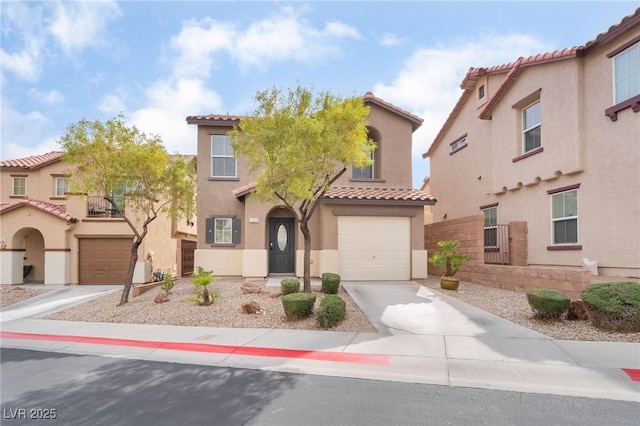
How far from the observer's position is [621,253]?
10.2 metres

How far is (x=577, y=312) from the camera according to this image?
344 inches

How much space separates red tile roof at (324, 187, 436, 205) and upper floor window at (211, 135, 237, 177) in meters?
4.60

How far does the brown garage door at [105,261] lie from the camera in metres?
18.5

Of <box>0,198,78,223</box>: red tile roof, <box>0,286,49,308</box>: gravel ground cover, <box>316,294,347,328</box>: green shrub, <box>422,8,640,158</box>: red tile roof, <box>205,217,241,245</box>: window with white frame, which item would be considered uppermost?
<box>422,8,640,158</box>: red tile roof

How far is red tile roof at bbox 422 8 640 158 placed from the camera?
33.8ft

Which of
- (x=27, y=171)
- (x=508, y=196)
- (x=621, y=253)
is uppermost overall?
(x=27, y=171)

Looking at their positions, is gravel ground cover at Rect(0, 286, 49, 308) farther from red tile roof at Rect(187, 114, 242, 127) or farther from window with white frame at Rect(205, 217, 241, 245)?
red tile roof at Rect(187, 114, 242, 127)

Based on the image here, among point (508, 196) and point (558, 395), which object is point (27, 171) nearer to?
point (508, 196)

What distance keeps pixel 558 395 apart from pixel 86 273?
19.1m

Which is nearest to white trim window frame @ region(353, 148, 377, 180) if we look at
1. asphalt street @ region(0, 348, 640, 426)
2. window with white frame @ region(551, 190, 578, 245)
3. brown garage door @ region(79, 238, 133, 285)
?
window with white frame @ region(551, 190, 578, 245)

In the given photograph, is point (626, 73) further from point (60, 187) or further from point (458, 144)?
point (60, 187)

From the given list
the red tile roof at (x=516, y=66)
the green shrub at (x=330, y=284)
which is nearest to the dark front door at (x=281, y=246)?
the green shrub at (x=330, y=284)

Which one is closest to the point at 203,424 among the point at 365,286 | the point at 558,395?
the point at 558,395

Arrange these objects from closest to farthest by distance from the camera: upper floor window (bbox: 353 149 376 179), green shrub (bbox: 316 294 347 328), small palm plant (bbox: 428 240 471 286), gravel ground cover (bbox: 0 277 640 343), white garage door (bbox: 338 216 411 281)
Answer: gravel ground cover (bbox: 0 277 640 343), green shrub (bbox: 316 294 347 328), small palm plant (bbox: 428 240 471 286), white garage door (bbox: 338 216 411 281), upper floor window (bbox: 353 149 376 179)
